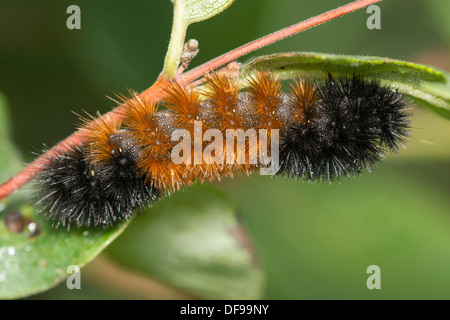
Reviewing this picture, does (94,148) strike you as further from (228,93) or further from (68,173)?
(228,93)

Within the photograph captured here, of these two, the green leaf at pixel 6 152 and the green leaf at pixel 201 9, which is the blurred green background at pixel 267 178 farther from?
the green leaf at pixel 201 9

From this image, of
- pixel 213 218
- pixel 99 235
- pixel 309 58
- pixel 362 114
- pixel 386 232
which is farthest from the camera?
pixel 386 232

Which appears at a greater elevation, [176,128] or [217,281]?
[176,128]

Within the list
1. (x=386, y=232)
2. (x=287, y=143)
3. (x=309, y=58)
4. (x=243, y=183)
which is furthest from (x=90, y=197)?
(x=386, y=232)

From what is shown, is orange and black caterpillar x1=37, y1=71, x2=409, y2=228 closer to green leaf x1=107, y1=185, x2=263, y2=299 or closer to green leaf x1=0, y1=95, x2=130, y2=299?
green leaf x1=0, y1=95, x2=130, y2=299

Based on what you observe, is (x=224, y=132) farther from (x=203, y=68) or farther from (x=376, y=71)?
(x=376, y=71)
